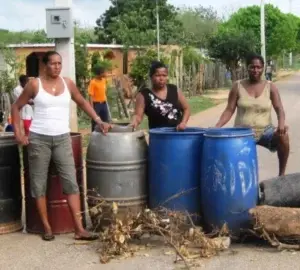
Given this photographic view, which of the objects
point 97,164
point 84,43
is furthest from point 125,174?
point 84,43

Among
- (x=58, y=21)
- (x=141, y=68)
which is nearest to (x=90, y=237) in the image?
(x=58, y=21)

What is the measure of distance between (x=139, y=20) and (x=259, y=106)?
29013mm

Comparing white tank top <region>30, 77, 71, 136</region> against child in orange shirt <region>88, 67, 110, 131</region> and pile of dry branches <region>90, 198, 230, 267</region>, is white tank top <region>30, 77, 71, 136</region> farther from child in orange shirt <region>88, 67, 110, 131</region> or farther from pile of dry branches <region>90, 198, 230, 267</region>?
child in orange shirt <region>88, 67, 110, 131</region>

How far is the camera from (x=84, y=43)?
19609 mm

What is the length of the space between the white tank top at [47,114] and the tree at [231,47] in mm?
30255

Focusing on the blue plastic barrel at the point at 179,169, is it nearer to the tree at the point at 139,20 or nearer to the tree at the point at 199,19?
the tree at the point at 139,20

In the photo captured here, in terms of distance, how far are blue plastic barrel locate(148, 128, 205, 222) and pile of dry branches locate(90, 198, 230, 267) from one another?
0.12m

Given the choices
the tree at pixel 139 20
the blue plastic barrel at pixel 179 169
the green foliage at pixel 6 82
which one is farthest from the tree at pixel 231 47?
the blue plastic barrel at pixel 179 169

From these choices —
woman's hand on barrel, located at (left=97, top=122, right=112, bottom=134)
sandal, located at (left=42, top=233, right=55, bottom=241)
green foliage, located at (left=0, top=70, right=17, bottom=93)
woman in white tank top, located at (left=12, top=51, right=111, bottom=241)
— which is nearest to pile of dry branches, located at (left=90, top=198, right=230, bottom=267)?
woman in white tank top, located at (left=12, top=51, right=111, bottom=241)

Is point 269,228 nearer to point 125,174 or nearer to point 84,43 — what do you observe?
point 125,174

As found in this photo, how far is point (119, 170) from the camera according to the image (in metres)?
5.92

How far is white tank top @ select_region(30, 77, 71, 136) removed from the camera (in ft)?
19.1

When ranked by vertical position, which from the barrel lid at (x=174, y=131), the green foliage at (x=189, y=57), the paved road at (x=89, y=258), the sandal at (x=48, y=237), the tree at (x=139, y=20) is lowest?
the paved road at (x=89, y=258)

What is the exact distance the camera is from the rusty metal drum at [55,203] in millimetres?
6125
